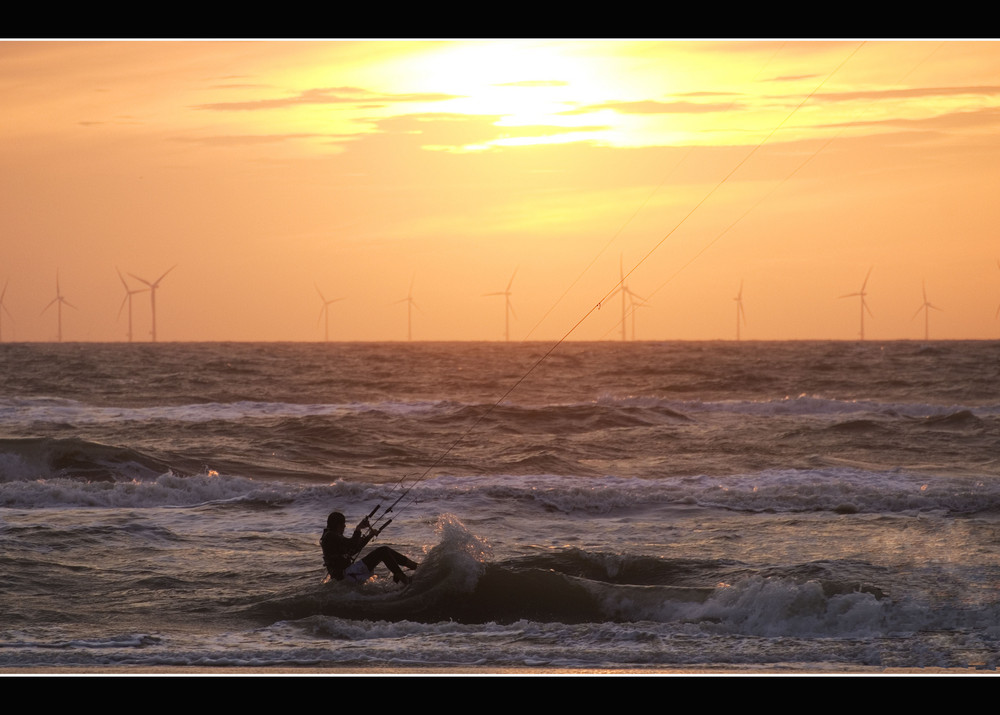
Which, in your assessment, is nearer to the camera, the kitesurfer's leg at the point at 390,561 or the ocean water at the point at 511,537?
the ocean water at the point at 511,537

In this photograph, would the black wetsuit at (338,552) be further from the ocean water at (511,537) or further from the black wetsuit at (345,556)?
the ocean water at (511,537)

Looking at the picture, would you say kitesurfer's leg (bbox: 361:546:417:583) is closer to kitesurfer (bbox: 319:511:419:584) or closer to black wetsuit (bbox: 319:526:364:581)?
kitesurfer (bbox: 319:511:419:584)

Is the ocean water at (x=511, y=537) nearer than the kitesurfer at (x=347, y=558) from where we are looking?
Yes

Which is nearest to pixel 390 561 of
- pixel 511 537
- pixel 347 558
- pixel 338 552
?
pixel 347 558

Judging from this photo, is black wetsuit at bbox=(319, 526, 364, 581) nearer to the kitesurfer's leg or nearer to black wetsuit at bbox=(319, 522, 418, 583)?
black wetsuit at bbox=(319, 522, 418, 583)

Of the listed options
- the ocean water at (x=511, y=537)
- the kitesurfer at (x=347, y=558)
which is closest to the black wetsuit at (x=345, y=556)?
the kitesurfer at (x=347, y=558)

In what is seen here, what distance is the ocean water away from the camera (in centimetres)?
965

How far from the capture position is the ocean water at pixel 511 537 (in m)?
9.65

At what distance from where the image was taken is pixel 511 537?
48.6 feet

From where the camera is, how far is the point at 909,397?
4012cm

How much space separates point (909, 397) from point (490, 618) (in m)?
33.1

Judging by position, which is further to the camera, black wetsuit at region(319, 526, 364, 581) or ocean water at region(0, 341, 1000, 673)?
black wetsuit at region(319, 526, 364, 581)

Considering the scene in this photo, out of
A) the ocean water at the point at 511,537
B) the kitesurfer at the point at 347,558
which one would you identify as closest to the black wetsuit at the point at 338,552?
the kitesurfer at the point at 347,558

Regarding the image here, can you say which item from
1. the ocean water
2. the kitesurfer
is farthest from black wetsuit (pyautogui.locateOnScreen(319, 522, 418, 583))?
the ocean water
